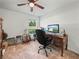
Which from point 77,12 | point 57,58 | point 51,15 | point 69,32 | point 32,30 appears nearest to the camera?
point 57,58

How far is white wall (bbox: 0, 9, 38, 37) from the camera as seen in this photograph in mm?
5297

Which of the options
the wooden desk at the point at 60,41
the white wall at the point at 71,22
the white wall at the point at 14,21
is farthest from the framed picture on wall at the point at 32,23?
the wooden desk at the point at 60,41

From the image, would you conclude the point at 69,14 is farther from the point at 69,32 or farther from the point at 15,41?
the point at 15,41

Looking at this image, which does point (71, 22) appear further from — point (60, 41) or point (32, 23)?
point (32, 23)

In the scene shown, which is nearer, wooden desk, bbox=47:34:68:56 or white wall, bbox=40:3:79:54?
wooden desk, bbox=47:34:68:56

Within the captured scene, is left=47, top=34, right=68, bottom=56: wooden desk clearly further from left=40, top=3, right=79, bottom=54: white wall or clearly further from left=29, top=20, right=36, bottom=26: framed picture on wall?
left=29, top=20, right=36, bottom=26: framed picture on wall

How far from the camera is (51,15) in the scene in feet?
17.5

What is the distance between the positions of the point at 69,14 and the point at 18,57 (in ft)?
9.32

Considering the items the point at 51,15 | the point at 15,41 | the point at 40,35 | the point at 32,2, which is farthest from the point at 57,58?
the point at 15,41

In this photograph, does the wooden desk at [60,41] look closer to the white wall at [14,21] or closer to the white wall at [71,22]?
the white wall at [71,22]

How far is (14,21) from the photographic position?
5.77 metres

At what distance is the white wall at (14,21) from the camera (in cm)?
530

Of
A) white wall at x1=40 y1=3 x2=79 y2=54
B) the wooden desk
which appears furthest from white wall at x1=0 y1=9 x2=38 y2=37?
the wooden desk

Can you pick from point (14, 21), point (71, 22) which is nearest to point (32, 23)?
point (14, 21)
